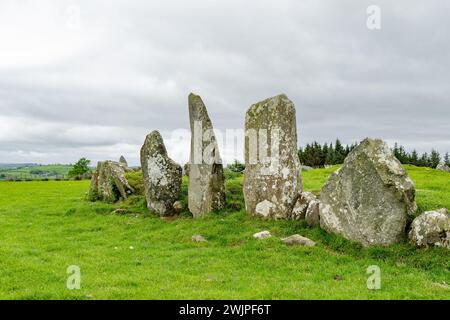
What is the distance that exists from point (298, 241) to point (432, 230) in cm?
407

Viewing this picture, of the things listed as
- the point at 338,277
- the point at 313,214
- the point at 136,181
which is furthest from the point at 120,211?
the point at 338,277

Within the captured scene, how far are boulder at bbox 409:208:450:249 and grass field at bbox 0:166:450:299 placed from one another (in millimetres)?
279

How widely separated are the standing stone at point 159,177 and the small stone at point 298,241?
8442mm

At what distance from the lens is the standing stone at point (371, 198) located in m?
14.3

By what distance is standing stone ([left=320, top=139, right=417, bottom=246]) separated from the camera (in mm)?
14258

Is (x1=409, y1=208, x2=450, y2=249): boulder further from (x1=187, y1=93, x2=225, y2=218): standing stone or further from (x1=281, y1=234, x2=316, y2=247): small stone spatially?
(x1=187, y1=93, x2=225, y2=218): standing stone

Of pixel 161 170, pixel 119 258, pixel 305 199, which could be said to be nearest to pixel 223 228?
pixel 305 199

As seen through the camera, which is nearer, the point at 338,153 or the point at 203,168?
the point at 203,168

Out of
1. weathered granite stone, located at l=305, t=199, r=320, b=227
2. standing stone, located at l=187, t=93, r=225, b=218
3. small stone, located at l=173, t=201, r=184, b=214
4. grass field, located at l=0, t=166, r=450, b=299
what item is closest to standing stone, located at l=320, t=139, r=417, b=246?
grass field, located at l=0, t=166, r=450, b=299

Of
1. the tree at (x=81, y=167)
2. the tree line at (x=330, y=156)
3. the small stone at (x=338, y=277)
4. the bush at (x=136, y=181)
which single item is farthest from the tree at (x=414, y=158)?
the small stone at (x=338, y=277)

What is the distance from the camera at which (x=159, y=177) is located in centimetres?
2294

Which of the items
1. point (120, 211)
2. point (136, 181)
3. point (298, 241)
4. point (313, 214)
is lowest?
point (298, 241)

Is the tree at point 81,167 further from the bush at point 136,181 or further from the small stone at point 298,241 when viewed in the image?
the small stone at point 298,241

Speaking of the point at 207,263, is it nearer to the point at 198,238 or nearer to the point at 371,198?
the point at 198,238
